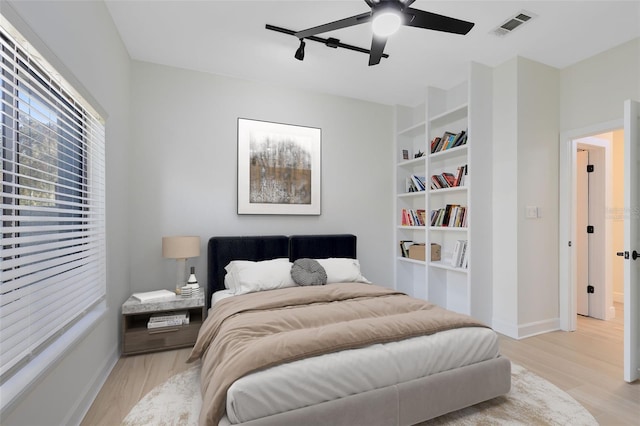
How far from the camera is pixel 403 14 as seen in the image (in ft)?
5.90

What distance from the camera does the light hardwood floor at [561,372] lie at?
76.8 inches

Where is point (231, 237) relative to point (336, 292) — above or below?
above

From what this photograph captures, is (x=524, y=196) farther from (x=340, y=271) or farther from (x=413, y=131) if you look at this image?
(x=340, y=271)

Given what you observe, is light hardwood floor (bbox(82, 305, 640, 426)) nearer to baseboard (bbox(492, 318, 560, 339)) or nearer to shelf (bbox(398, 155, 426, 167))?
baseboard (bbox(492, 318, 560, 339))

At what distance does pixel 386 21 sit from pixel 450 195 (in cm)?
260

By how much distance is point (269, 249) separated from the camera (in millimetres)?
3500

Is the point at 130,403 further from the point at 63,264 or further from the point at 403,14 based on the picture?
the point at 403,14

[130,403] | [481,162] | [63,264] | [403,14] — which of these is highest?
[403,14]

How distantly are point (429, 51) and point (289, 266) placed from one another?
8.27ft

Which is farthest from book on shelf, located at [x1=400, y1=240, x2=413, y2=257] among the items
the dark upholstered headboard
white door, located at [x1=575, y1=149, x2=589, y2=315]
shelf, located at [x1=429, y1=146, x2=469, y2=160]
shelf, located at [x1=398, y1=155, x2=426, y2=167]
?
white door, located at [x1=575, y1=149, x2=589, y2=315]

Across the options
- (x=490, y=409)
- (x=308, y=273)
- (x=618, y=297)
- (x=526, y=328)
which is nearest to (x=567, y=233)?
(x=526, y=328)

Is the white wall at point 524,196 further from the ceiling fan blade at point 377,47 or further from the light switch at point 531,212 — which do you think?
the ceiling fan blade at point 377,47

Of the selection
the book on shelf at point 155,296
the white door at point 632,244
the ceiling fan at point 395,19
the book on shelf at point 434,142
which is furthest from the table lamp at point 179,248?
the white door at point 632,244

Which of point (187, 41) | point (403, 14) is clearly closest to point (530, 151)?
point (403, 14)
